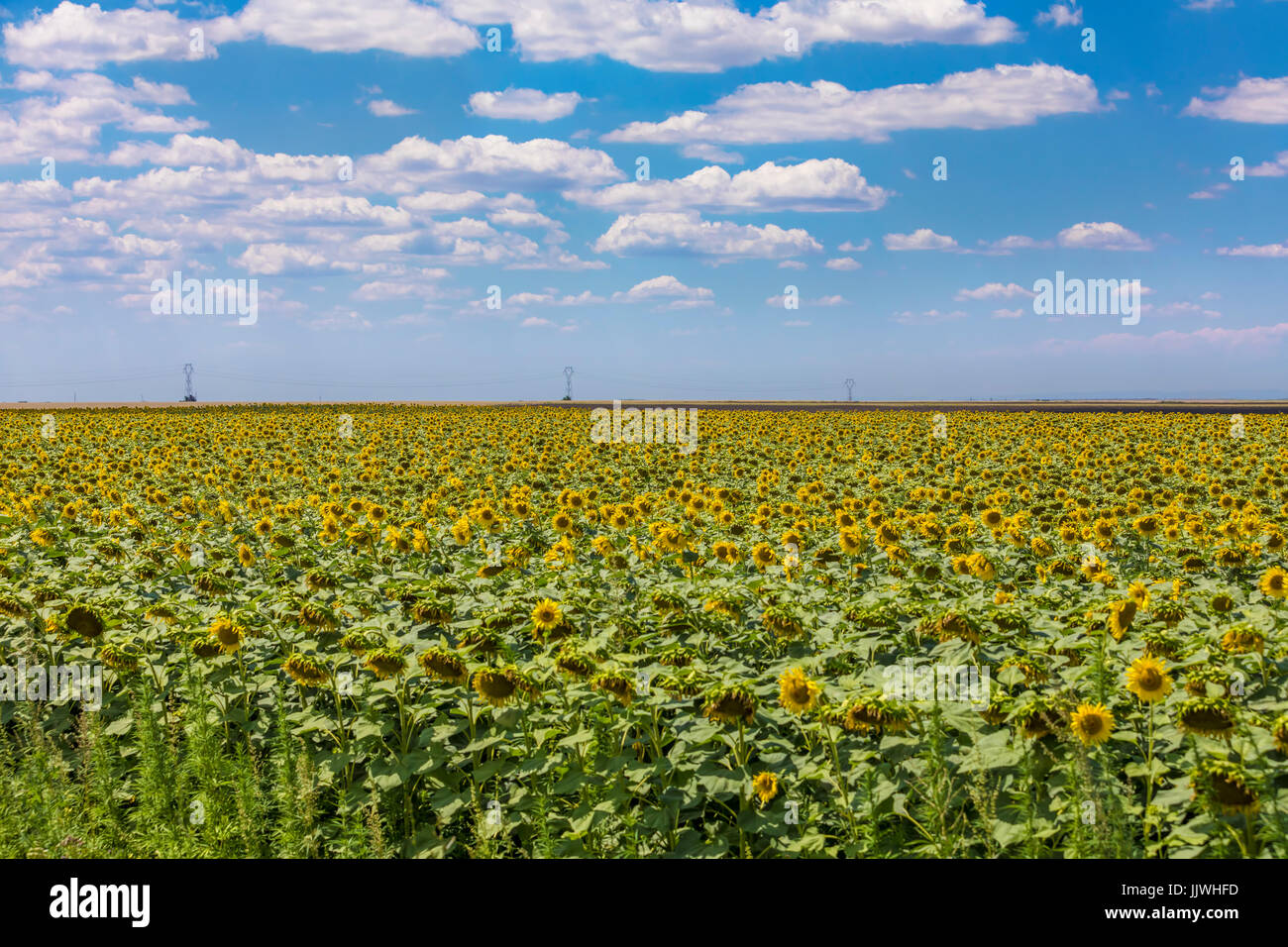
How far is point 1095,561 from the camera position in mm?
7730

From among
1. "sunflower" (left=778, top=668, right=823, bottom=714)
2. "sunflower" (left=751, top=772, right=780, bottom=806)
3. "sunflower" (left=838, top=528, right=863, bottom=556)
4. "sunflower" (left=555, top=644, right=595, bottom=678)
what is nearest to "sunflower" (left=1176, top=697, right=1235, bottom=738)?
"sunflower" (left=778, top=668, right=823, bottom=714)

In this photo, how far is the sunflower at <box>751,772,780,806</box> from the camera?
14.8 ft

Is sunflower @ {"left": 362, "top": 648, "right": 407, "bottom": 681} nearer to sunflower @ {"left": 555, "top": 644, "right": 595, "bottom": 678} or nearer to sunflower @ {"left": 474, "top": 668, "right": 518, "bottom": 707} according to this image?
sunflower @ {"left": 474, "top": 668, "right": 518, "bottom": 707}

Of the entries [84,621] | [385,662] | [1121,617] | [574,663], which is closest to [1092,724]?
[1121,617]

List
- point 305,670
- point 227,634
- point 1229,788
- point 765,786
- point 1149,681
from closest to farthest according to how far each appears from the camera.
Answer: point 1229,788 < point 1149,681 < point 765,786 < point 305,670 < point 227,634

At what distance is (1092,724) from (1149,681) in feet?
1.32

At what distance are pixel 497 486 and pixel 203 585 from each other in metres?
7.25

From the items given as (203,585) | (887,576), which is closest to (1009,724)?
(887,576)

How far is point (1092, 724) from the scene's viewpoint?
4.18 m

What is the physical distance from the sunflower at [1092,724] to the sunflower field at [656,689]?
0.01 m

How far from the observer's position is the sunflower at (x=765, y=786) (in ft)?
14.8

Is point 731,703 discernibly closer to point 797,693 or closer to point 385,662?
point 797,693

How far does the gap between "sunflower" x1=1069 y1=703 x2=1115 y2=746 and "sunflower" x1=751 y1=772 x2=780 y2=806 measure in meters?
1.43
